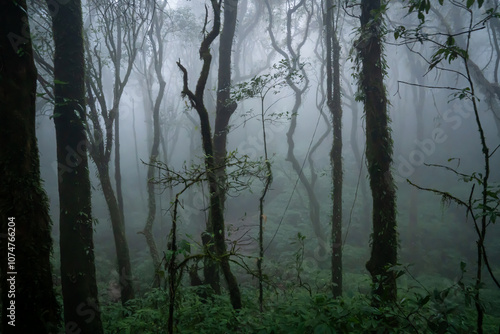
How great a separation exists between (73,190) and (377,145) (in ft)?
15.9

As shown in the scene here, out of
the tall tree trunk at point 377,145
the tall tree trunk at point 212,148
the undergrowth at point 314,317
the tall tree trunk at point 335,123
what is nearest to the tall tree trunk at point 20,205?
the undergrowth at point 314,317

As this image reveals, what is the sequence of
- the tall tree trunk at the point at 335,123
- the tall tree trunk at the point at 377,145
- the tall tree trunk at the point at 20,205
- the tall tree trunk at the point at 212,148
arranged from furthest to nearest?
1. the tall tree trunk at the point at 335,123
2. the tall tree trunk at the point at 377,145
3. the tall tree trunk at the point at 212,148
4. the tall tree trunk at the point at 20,205

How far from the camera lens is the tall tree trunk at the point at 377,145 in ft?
14.4

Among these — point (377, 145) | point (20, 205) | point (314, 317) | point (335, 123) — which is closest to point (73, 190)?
point (20, 205)

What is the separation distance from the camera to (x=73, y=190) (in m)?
4.15

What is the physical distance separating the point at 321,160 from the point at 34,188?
26.9 meters

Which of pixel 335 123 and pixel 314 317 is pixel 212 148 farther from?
pixel 335 123

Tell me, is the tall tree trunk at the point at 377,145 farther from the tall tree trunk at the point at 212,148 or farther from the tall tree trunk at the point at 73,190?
the tall tree trunk at the point at 73,190

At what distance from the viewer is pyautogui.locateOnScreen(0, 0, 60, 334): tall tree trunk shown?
270 cm

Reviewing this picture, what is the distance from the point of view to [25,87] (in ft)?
9.40

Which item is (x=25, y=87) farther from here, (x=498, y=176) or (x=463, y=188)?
(x=498, y=176)

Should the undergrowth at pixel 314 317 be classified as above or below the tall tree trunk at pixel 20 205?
below

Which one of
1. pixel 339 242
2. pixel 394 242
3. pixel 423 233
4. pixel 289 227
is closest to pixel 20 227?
pixel 394 242

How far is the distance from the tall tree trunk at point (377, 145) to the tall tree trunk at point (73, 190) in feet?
14.5
